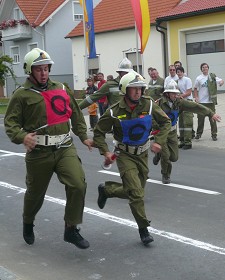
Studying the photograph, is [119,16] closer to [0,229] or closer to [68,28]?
[68,28]

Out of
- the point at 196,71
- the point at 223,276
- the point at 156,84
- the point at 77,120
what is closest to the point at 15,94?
the point at 77,120

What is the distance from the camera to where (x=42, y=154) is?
5.48 metres

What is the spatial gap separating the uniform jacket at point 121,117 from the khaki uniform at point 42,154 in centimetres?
52

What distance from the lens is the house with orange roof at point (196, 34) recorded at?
25.4 metres

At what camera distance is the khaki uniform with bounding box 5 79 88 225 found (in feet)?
17.7

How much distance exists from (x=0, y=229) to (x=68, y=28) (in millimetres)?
34537

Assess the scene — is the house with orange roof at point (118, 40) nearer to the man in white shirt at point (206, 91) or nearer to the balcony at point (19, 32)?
the balcony at point (19, 32)

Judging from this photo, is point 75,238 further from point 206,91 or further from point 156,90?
point 206,91

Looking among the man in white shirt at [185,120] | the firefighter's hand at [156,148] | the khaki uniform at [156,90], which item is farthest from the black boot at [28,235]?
the khaki uniform at [156,90]

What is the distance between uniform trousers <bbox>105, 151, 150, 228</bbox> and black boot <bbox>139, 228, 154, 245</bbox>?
6 cm

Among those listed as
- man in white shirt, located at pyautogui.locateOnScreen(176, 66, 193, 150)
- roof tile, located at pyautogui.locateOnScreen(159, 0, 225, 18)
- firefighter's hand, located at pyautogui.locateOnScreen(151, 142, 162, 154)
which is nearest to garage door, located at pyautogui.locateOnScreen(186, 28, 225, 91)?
roof tile, located at pyautogui.locateOnScreen(159, 0, 225, 18)

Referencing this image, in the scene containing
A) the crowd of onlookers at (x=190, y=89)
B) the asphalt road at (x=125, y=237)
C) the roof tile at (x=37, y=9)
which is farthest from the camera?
the roof tile at (x=37, y=9)

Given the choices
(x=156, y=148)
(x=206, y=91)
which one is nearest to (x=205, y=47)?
(x=206, y=91)

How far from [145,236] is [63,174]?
3.55 ft
